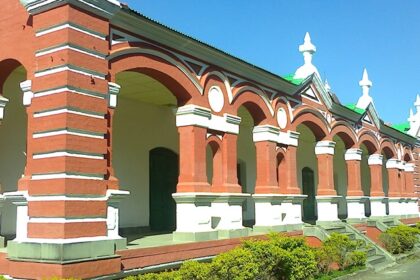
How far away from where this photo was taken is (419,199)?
90.6 feet

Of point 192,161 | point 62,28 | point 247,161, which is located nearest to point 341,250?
point 192,161

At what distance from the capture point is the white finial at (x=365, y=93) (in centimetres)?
2145

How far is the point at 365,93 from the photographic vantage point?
22.1 m

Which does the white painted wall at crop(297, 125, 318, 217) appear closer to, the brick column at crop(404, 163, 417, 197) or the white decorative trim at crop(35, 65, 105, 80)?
the brick column at crop(404, 163, 417, 197)

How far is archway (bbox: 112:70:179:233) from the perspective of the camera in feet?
47.2

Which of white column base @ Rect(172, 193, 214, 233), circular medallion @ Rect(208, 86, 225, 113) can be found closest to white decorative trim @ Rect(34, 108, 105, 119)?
white column base @ Rect(172, 193, 214, 233)

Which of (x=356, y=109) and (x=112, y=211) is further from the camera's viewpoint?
(x=356, y=109)

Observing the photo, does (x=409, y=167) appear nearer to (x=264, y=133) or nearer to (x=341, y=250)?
(x=341, y=250)

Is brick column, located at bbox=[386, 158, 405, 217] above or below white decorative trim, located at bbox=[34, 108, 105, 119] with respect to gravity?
below

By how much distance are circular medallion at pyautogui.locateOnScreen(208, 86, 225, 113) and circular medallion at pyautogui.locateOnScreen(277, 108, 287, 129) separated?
306 cm

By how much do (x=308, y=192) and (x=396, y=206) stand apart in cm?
414

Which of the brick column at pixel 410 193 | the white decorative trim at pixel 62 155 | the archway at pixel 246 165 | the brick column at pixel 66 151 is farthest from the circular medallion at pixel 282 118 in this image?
the brick column at pixel 410 193

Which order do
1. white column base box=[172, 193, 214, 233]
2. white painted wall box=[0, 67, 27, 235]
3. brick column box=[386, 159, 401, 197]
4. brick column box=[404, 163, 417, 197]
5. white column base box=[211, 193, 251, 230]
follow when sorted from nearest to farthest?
white column base box=[172, 193, 214, 233] → white painted wall box=[0, 67, 27, 235] → white column base box=[211, 193, 251, 230] → brick column box=[386, 159, 401, 197] → brick column box=[404, 163, 417, 197]

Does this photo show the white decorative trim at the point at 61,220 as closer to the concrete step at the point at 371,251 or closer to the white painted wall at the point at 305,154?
the concrete step at the point at 371,251
